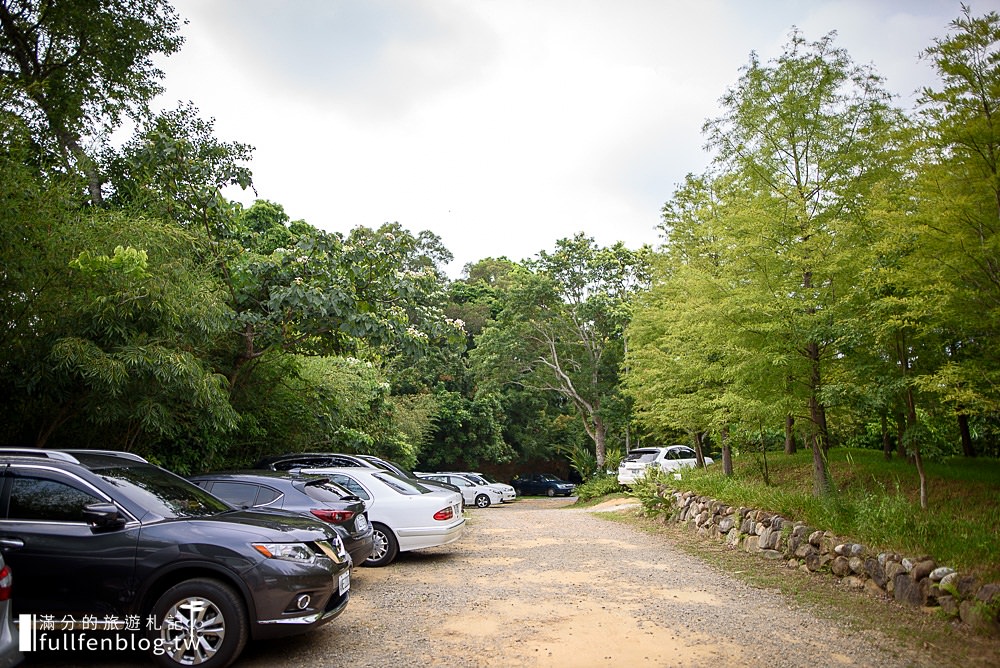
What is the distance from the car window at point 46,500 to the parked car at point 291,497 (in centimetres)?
237

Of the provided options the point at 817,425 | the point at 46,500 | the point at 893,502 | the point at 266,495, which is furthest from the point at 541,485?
the point at 46,500

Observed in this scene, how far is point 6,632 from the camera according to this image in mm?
4027

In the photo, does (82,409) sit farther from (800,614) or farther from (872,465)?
(872,465)

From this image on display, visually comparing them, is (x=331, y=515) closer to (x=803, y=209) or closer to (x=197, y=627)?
(x=197, y=627)

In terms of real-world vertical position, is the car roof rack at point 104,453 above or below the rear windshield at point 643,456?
above

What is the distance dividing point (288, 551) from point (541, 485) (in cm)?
3293

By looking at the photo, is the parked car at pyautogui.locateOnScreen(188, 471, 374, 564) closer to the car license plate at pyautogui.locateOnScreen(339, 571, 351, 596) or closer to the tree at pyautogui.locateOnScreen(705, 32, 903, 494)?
the car license plate at pyautogui.locateOnScreen(339, 571, 351, 596)

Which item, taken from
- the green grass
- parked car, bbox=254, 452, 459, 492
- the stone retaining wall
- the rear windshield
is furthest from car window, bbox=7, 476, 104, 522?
the rear windshield

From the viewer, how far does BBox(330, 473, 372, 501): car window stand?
973cm

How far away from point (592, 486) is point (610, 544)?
14344 millimetres

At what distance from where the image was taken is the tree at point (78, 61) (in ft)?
35.4

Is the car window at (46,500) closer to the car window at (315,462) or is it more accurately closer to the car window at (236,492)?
the car window at (236,492)

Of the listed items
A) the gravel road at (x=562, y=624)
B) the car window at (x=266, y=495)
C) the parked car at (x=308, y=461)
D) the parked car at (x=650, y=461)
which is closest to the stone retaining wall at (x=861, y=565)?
the gravel road at (x=562, y=624)

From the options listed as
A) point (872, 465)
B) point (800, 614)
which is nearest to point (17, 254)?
point (800, 614)
